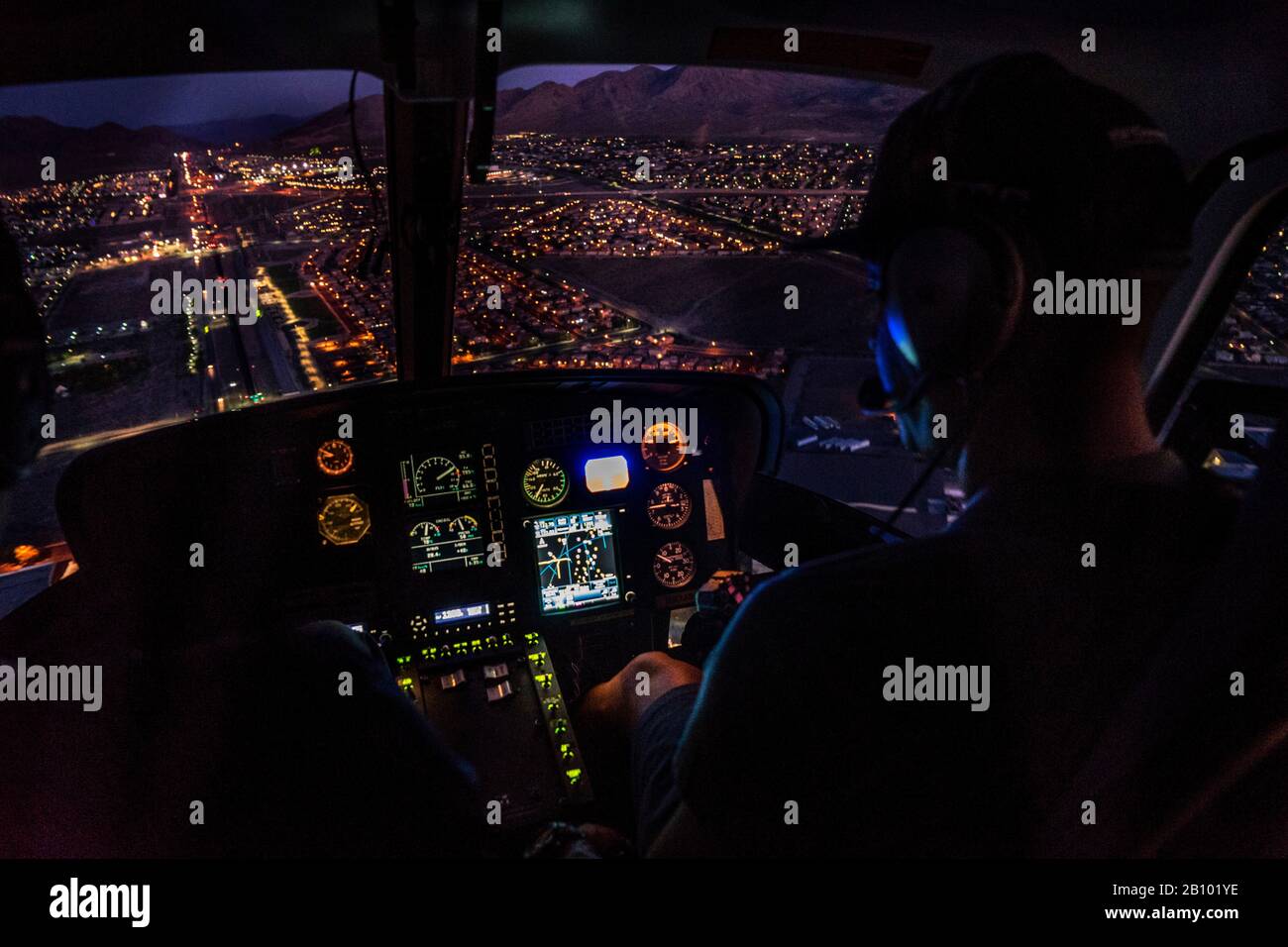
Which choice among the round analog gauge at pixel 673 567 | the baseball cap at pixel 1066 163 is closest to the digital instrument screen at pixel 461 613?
the round analog gauge at pixel 673 567

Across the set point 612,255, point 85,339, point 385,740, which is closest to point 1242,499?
point 385,740

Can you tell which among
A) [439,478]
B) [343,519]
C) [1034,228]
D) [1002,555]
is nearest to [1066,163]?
[1034,228]

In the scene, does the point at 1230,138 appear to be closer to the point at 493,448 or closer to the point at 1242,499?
the point at 1242,499

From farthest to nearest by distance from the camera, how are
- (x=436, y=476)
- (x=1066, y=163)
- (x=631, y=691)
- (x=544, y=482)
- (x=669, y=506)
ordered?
(x=669, y=506) → (x=544, y=482) → (x=436, y=476) → (x=631, y=691) → (x=1066, y=163)

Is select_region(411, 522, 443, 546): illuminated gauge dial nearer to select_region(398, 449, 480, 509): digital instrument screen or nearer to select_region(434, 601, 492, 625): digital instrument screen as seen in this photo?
select_region(398, 449, 480, 509): digital instrument screen

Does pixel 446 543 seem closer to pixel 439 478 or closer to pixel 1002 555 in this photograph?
pixel 439 478
